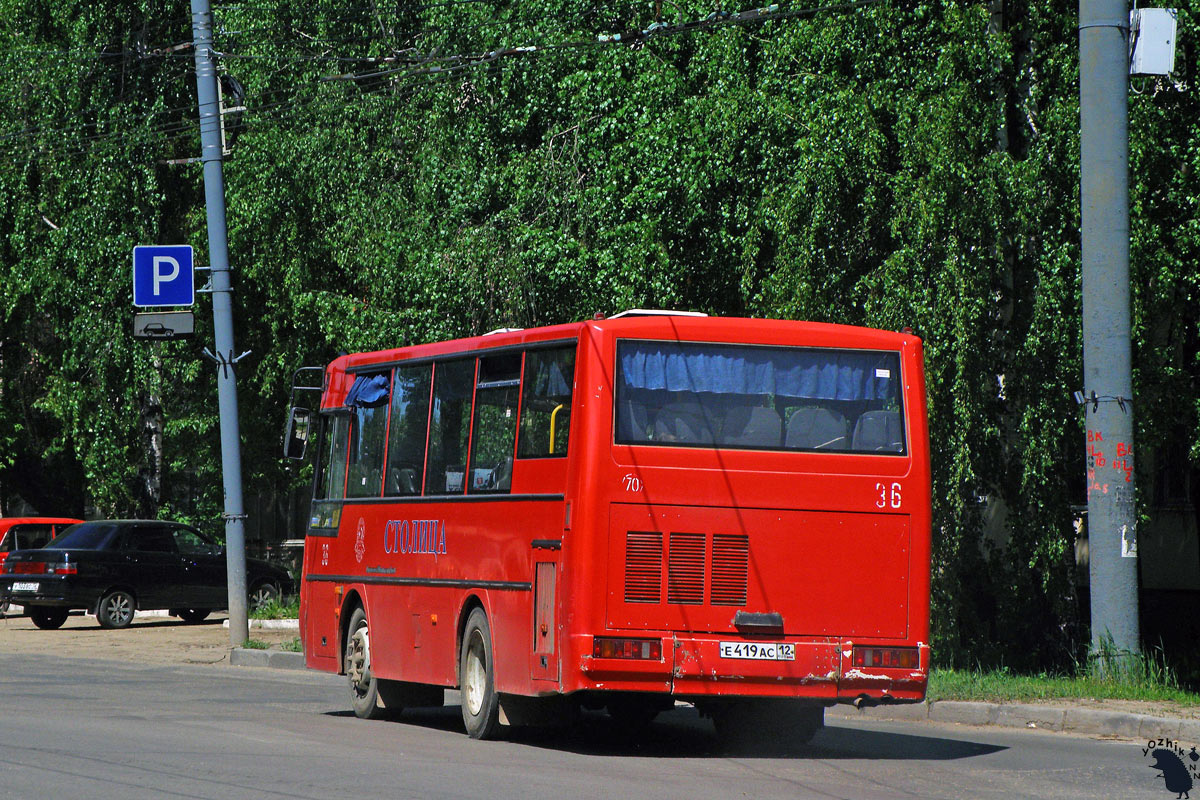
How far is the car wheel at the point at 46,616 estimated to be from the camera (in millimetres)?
29047

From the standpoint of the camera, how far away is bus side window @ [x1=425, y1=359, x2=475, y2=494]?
1335 cm

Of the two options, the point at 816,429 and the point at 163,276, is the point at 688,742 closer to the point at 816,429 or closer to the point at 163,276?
the point at 816,429

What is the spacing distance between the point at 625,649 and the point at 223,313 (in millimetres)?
12954

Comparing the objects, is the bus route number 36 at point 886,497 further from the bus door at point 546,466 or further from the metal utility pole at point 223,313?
the metal utility pole at point 223,313

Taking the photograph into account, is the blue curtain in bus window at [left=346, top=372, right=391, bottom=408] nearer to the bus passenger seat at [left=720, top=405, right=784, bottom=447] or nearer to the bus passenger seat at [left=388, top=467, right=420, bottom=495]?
the bus passenger seat at [left=388, top=467, right=420, bottom=495]

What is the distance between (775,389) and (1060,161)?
6.57m

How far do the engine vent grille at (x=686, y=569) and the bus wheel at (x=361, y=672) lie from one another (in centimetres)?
428

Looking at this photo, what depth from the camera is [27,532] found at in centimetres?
3153

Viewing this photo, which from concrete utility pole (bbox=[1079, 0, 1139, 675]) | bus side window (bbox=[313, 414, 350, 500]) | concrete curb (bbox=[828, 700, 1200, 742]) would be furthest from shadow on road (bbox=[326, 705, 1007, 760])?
concrete utility pole (bbox=[1079, 0, 1139, 675])

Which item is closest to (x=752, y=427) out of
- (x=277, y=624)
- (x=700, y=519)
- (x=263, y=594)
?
Result: (x=700, y=519)

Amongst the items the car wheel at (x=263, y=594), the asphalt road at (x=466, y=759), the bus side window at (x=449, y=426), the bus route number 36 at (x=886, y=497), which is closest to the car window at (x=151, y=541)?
the car wheel at (x=263, y=594)

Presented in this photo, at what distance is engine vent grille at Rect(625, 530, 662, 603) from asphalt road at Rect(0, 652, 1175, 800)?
1121mm

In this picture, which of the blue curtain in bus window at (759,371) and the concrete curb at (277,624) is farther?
the concrete curb at (277,624)

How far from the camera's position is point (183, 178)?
33344mm
